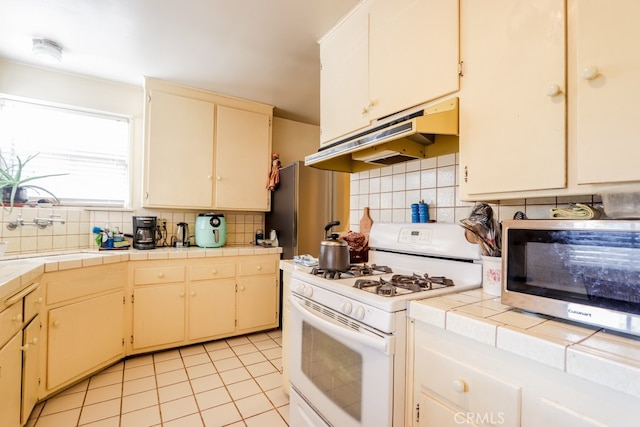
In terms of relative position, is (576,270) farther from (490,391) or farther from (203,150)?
(203,150)

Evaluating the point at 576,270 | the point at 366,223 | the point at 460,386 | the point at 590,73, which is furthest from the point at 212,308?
the point at 590,73

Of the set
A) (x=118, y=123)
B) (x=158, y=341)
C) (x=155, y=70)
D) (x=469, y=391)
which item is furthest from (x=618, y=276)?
(x=118, y=123)

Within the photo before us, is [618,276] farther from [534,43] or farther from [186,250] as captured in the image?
[186,250]

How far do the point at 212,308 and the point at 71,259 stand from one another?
3.63 ft

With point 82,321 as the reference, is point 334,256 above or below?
above

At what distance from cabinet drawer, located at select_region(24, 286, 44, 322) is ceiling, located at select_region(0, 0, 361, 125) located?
1.62 m

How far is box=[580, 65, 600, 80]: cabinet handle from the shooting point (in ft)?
2.67

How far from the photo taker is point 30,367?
5.20ft

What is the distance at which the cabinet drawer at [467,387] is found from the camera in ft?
2.42

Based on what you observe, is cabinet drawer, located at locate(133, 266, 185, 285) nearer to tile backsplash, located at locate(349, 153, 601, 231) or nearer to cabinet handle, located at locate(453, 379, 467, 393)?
tile backsplash, located at locate(349, 153, 601, 231)

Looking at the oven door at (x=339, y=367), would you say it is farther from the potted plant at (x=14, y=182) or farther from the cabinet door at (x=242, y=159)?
the potted plant at (x=14, y=182)

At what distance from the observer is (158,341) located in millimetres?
2424

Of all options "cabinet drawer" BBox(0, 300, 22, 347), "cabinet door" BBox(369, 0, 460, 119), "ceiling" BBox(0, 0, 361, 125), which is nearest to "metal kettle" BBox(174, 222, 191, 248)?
"ceiling" BBox(0, 0, 361, 125)

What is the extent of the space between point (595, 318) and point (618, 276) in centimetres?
11
